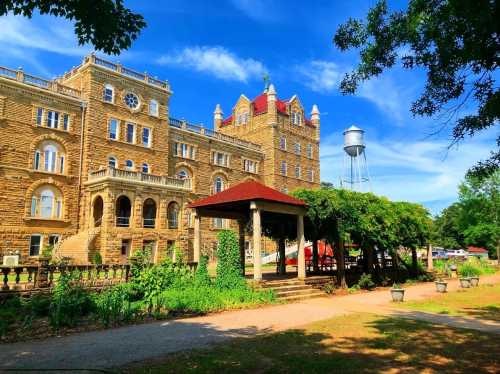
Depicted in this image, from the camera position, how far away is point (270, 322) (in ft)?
38.7

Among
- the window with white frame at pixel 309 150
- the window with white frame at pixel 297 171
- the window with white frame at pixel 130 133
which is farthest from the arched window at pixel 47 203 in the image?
the window with white frame at pixel 309 150

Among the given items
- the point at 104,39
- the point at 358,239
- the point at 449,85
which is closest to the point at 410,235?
the point at 358,239

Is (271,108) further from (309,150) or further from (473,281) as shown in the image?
(473,281)

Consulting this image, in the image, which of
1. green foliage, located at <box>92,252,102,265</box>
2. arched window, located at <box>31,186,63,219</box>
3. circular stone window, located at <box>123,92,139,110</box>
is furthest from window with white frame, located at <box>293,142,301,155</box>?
green foliage, located at <box>92,252,102,265</box>

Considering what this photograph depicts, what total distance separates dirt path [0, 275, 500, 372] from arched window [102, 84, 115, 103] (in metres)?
27.7

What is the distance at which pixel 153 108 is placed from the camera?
40.2 m

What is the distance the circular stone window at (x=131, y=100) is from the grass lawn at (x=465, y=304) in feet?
98.1

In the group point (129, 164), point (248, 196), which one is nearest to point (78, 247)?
point (129, 164)

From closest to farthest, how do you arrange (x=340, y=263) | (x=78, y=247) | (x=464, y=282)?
1. (x=340, y=263)
2. (x=464, y=282)
3. (x=78, y=247)

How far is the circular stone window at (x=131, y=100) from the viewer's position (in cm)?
3803

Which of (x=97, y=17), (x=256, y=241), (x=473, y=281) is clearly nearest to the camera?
(x=97, y=17)

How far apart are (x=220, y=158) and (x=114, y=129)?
14082 millimetres

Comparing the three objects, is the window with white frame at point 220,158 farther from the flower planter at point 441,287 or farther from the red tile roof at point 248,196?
the flower planter at point 441,287

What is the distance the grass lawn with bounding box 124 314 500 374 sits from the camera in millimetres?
7062
